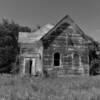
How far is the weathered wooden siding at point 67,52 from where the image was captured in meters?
12.2

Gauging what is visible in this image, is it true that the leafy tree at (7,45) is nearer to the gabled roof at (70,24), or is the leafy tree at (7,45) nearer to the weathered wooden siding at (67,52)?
the weathered wooden siding at (67,52)

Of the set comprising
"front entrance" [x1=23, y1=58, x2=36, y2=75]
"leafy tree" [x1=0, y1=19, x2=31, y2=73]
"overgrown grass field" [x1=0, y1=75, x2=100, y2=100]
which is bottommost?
"overgrown grass field" [x1=0, y1=75, x2=100, y2=100]

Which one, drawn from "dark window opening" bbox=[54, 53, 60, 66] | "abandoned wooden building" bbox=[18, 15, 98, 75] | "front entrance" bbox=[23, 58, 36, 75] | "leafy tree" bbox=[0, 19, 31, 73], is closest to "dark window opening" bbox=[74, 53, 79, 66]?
"abandoned wooden building" bbox=[18, 15, 98, 75]

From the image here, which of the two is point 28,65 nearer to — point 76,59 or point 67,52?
point 67,52

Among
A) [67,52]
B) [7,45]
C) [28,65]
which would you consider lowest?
[28,65]

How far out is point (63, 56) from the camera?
1238 centimetres

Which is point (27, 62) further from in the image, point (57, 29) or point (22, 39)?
point (57, 29)

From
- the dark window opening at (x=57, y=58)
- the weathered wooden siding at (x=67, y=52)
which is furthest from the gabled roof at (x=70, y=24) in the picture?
the dark window opening at (x=57, y=58)

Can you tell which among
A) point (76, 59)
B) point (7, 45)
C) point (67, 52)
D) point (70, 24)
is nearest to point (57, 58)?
point (67, 52)

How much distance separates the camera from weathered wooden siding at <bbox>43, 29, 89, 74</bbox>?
1221 centimetres

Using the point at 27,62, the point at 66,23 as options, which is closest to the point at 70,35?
the point at 66,23

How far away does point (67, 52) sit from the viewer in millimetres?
12469

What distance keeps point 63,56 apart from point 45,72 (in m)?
2.48

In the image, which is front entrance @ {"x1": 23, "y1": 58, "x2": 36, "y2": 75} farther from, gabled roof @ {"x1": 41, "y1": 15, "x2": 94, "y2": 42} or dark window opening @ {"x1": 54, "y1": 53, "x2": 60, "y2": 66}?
gabled roof @ {"x1": 41, "y1": 15, "x2": 94, "y2": 42}
